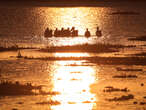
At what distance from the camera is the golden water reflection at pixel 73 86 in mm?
22938

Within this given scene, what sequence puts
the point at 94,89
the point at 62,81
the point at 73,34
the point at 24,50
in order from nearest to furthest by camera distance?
the point at 94,89 → the point at 62,81 → the point at 24,50 → the point at 73,34

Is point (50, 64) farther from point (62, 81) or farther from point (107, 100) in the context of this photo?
point (107, 100)

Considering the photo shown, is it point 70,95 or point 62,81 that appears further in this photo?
point 62,81

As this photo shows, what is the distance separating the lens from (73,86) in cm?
2669

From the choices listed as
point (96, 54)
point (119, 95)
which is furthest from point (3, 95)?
point (96, 54)

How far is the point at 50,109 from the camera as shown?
72.3 ft

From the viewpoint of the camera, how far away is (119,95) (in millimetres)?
24422

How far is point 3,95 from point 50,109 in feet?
9.70

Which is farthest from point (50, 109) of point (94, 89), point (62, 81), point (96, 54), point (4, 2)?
point (4, 2)

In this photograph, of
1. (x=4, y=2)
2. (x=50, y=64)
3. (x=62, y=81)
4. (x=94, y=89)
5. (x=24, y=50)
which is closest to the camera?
(x=94, y=89)

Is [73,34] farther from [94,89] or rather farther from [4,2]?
[4,2]

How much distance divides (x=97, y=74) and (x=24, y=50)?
10.9 metres

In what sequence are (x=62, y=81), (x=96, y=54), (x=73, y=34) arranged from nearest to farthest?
(x=62, y=81) → (x=96, y=54) → (x=73, y=34)

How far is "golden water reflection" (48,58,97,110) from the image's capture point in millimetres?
Answer: 22938
